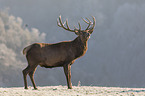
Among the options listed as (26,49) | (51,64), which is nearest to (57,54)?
(51,64)

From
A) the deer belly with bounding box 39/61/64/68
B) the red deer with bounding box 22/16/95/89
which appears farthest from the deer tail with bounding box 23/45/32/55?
the deer belly with bounding box 39/61/64/68

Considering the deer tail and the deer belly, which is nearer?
the deer belly

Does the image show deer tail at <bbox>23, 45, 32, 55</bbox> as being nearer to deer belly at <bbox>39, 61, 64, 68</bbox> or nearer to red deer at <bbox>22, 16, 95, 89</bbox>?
red deer at <bbox>22, 16, 95, 89</bbox>

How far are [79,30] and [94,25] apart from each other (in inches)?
43.2

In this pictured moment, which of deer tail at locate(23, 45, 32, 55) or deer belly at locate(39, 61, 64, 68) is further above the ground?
deer tail at locate(23, 45, 32, 55)

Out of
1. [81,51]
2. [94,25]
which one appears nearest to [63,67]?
[81,51]

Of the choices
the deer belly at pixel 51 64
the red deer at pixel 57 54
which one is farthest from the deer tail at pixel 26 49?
the deer belly at pixel 51 64

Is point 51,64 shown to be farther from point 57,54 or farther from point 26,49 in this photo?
point 26,49

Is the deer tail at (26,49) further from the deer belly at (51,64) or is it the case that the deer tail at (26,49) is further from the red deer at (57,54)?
the deer belly at (51,64)

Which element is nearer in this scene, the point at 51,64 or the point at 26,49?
the point at 51,64

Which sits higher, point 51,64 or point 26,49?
point 26,49

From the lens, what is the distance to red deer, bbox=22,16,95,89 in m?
11.8

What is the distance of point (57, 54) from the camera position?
11.9 meters

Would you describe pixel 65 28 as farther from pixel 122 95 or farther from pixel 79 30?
pixel 122 95
